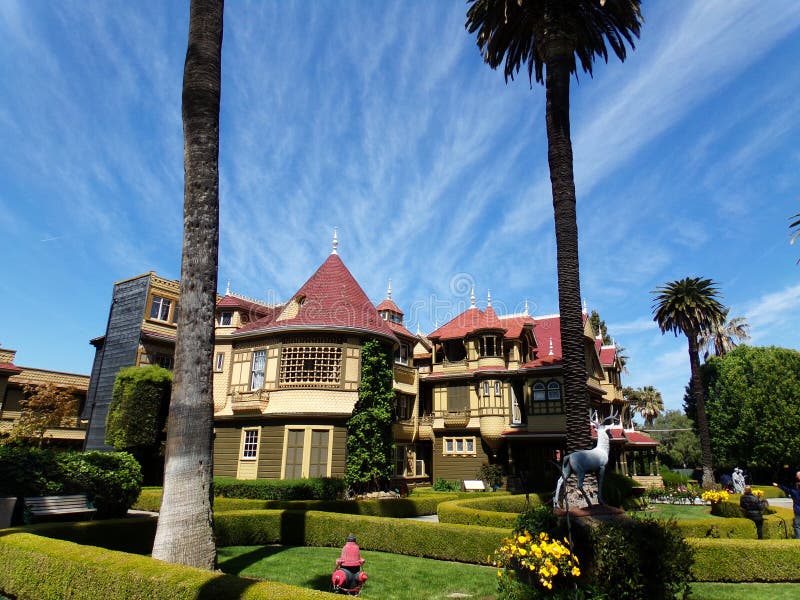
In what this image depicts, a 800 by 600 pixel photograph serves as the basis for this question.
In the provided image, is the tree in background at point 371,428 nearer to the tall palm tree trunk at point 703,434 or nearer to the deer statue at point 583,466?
the deer statue at point 583,466

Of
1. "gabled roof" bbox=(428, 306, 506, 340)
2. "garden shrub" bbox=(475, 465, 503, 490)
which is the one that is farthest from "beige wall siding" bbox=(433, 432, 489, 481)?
"gabled roof" bbox=(428, 306, 506, 340)

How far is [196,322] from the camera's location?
385 inches

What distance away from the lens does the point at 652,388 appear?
6838 centimetres

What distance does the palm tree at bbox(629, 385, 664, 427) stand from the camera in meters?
66.8

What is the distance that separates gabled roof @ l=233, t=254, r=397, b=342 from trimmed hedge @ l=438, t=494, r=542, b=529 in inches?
435

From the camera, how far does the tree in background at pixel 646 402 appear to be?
2628 inches

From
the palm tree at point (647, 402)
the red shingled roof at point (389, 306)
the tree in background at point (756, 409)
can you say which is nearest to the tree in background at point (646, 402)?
the palm tree at point (647, 402)

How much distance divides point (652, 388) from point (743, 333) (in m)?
12.9

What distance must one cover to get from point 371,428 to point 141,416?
1397 cm

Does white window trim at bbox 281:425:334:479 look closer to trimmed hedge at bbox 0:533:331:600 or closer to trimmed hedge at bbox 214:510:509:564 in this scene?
trimmed hedge at bbox 214:510:509:564

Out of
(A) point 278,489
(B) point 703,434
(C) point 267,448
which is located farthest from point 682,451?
(A) point 278,489

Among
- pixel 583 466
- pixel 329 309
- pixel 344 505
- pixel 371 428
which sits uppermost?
pixel 329 309

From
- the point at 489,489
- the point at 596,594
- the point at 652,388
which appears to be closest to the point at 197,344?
the point at 596,594

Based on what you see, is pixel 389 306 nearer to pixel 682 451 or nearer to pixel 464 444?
pixel 464 444
